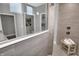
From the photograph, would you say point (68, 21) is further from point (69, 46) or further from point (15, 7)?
point (15, 7)

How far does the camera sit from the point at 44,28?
1400 mm

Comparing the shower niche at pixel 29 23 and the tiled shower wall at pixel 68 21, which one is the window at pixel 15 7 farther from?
the tiled shower wall at pixel 68 21

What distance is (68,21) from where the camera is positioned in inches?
50.3

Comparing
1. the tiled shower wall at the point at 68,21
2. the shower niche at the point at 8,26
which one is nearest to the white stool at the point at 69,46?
the tiled shower wall at the point at 68,21

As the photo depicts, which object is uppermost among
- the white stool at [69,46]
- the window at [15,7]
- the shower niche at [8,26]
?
the window at [15,7]

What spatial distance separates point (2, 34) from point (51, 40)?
0.87m

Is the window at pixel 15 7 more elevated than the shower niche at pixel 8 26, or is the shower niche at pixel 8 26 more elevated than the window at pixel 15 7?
the window at pixel 15 7

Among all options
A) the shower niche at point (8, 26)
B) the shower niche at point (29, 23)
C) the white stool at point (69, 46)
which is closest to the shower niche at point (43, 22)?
the shower niche at point (29, 23)

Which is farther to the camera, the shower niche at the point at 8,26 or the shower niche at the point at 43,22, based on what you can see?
the shower niche at the point at 43,22

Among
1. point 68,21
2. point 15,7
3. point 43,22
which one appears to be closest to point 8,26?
point 15,7

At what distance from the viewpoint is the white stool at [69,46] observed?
1.29 meters

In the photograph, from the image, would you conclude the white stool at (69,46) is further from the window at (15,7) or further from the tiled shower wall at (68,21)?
the window at (15,7)

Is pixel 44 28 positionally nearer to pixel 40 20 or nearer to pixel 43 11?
pixel 40 20

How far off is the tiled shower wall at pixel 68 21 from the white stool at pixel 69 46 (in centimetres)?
7
